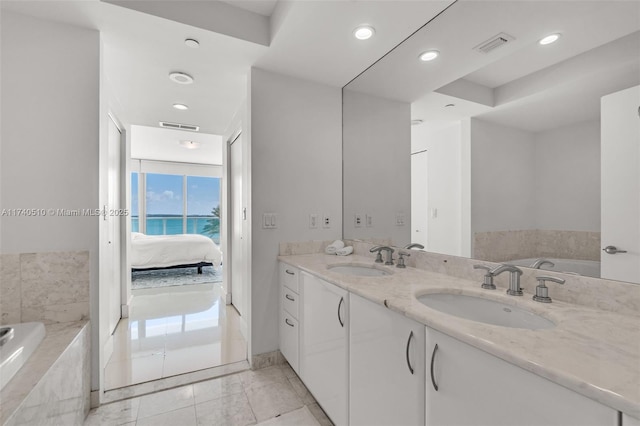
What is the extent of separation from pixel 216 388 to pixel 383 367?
4.55ft

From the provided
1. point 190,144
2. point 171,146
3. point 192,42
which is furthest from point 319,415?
point 171,146

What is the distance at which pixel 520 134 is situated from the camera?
1.23 metres

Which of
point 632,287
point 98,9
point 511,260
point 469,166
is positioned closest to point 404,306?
point 511,260

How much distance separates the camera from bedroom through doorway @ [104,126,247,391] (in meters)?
2.27

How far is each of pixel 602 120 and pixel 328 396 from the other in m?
1.69

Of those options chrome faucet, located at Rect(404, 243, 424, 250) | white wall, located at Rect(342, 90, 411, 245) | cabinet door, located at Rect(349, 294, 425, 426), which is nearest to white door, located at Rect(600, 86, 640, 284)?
cabinet door, located at Rect(349, 294, 425, 426)

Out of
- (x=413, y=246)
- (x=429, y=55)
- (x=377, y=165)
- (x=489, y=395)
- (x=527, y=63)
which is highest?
(x=429, y=55)

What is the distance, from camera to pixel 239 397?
1790mm

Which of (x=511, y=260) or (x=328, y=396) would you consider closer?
(x=511, y=260)

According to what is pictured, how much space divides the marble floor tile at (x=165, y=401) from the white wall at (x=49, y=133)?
0.55 metres

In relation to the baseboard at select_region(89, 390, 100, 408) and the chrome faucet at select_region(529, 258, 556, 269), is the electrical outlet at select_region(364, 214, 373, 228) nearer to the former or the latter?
the chrome faucet at select_region(529, 258, 556, 269)

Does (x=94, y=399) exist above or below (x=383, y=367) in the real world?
below

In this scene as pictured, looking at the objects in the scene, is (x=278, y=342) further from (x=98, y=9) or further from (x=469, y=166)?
(x=98, y=9)

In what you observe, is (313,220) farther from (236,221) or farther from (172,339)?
(172,339)
